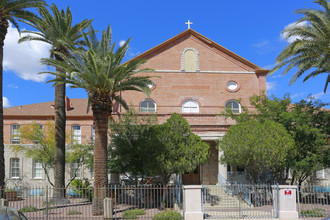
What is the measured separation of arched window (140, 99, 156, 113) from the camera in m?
26.1

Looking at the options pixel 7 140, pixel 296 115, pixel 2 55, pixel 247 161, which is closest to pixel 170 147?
pixel 247 161

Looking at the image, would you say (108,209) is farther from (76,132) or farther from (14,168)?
(14,168)

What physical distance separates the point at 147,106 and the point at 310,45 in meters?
12.6

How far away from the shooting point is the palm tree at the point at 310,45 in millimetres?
17875

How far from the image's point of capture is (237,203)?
2003 centimetres

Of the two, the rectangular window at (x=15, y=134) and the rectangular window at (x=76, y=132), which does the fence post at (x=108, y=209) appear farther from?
the rectangular window at (x=15, y=134)

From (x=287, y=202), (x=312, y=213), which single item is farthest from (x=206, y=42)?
(x=312, y=213)

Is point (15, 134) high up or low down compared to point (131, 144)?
up

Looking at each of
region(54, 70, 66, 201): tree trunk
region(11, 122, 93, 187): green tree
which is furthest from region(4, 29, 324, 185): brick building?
region(54, 70, 66, 201): tree trunk

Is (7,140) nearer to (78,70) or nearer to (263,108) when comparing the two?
(78,70)

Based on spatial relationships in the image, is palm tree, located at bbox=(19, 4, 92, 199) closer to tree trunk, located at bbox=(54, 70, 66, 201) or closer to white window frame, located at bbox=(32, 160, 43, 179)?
tree trunk, located at bbox=(54, 70, 66, 201)

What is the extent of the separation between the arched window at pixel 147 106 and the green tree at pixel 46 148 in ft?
16.0

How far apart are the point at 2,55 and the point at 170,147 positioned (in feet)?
33.9

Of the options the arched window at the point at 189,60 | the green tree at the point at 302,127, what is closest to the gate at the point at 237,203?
the green tree at the point at 302,127
